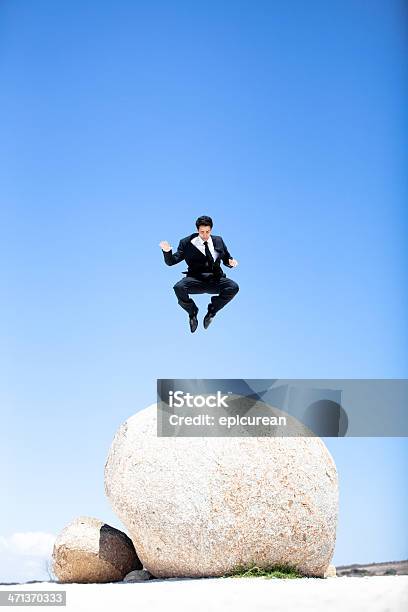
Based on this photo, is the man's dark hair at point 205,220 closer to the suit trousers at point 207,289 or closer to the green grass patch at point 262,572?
the suit trousers at point 207,289

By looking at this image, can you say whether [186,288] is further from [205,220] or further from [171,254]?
[205,220]

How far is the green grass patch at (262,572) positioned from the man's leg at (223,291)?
3335 mm

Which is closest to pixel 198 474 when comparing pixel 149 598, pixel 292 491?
pixel 292 491

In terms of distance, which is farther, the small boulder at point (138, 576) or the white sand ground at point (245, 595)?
the small boulder at point (138, 576)

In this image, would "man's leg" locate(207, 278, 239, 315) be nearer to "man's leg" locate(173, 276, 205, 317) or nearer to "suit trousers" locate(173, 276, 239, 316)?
"suit trousers" locate(173, 276, 239, 316)

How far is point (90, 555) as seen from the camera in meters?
10.8

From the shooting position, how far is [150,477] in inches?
406

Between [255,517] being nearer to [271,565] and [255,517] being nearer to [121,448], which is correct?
[271,565]

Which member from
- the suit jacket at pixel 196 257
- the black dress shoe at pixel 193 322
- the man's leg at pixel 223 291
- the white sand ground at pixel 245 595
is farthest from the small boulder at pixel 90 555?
the suit jacket at pixel 196 257

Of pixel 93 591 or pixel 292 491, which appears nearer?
pixel 93 591

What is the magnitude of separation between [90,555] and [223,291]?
4096 mm

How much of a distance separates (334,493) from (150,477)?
98.6 inches

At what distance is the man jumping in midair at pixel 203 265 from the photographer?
32.8ft

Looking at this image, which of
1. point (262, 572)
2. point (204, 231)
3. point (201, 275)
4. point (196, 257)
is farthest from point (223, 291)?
point (262, 572)
